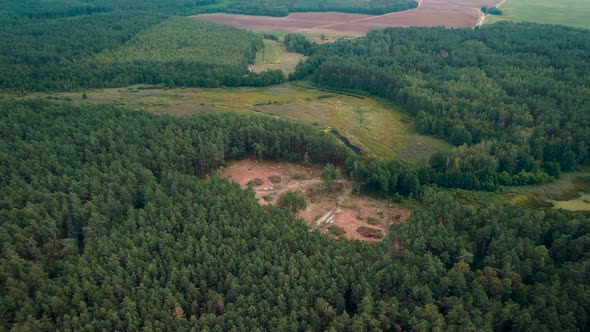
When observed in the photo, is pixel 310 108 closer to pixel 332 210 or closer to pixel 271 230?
pixel 332 210

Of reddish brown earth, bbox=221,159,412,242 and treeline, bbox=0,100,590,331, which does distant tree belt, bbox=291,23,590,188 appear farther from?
treeline, bbox=0,100,590,331

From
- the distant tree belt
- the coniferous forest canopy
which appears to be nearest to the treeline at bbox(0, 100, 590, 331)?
the coniferous forest canopy

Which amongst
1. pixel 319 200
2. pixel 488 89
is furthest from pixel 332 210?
pixel 488 89

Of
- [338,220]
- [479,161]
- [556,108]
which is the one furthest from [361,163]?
[556,108]

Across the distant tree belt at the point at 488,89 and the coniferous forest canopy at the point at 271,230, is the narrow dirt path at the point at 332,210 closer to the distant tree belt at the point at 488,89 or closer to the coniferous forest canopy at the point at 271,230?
the coniferous forest canopy at the point at 271,230

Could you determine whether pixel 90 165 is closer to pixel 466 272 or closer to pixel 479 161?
pixel 466 272

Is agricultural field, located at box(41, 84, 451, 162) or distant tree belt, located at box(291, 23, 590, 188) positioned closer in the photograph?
distant tree belt, located at box(291, 23, 590, 188)
